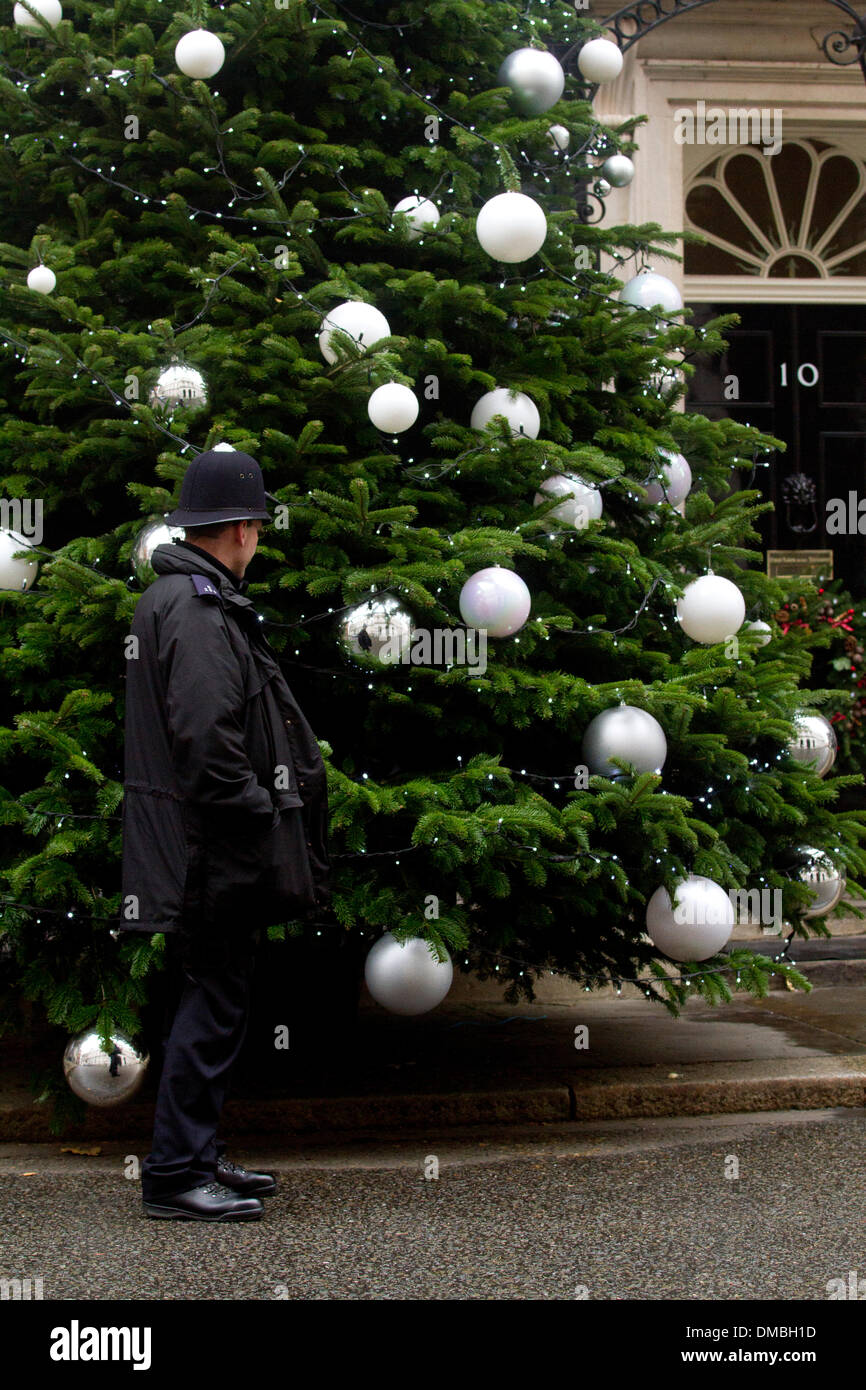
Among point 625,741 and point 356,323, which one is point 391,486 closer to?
point 356,323

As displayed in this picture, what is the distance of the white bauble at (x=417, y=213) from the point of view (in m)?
5.18

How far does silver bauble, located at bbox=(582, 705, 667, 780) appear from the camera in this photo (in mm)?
4578

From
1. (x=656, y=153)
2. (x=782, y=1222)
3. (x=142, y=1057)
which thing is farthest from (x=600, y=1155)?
(x=656, y=153)

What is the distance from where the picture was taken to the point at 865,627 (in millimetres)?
8383

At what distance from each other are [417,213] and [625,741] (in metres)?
2.10

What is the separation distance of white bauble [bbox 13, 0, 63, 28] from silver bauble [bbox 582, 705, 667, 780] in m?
3.16

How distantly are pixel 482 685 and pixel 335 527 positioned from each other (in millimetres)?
686

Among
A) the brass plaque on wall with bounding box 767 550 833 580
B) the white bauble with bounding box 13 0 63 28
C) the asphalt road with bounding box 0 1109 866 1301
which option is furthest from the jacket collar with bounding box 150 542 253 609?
the brass plaque on wall with bounding box 767 550 833 580

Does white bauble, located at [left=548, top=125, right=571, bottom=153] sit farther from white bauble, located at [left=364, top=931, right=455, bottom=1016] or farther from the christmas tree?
white bauble, located at [left=364, top=931, right=455, bottom=1016]

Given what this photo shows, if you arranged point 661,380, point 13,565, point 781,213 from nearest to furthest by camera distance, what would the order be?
1. point 13,565
2. point 661,380
3. point 781,213

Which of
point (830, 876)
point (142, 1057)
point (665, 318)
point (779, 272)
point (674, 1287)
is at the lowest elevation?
point (674, 1287)

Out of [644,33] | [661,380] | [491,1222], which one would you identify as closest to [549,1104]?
[491,1222]

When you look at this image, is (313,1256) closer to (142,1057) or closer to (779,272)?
(142,1057)

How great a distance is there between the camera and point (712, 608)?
4.89m
